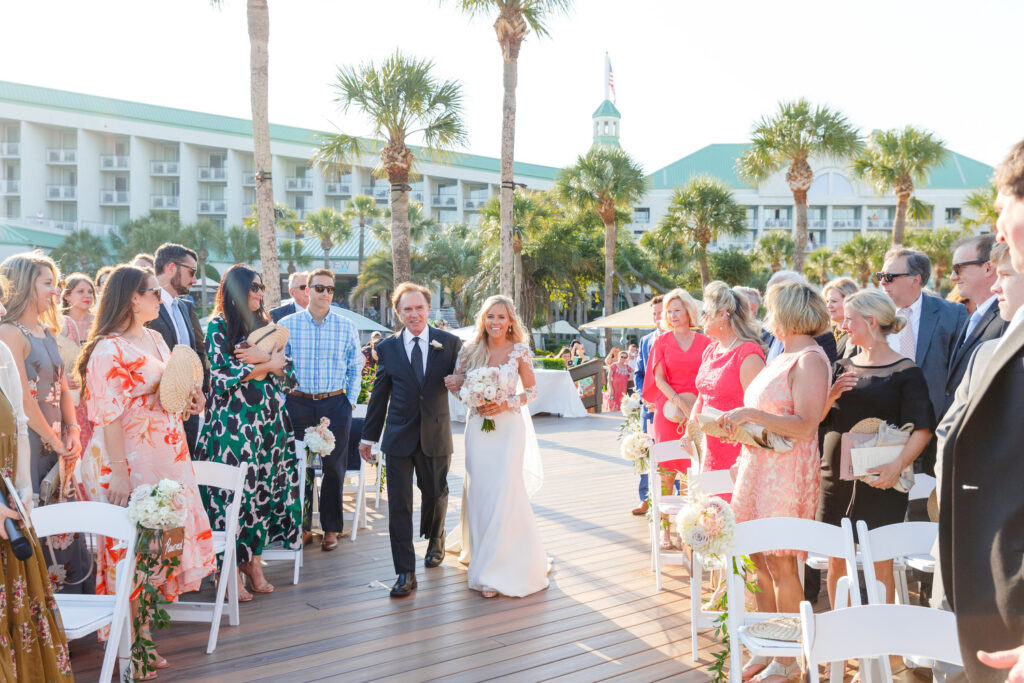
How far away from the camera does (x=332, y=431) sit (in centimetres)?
644

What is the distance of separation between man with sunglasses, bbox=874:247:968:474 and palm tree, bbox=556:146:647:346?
24780 mm

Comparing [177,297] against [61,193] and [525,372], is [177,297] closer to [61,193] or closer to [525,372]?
[525,372]

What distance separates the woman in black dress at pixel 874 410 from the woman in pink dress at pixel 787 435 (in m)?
0.12

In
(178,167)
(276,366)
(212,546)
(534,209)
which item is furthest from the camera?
(178,167)

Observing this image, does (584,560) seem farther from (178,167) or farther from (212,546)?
(178,167)

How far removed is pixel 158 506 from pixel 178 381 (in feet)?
2.63

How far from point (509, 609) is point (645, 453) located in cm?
183

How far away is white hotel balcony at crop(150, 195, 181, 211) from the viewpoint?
57625 mm

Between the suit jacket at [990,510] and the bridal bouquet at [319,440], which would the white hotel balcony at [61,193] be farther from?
the suit jacket at [990,510]

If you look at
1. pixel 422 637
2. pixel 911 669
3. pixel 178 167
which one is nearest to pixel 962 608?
pixel 911 669

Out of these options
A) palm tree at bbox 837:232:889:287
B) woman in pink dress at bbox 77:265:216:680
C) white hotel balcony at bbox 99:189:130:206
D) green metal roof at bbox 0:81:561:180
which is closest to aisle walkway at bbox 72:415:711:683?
woman in pink dress at bbox 77:265:216:680

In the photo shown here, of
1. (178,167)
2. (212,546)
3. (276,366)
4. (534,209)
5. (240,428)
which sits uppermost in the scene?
(178,167)

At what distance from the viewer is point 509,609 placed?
4.96 m

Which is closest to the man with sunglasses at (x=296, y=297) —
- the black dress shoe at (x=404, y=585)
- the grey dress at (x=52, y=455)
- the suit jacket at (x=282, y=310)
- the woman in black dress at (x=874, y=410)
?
the suit jacket at (x=282, y=310)
